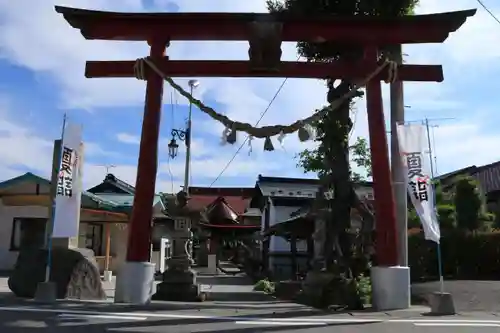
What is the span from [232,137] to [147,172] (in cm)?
208

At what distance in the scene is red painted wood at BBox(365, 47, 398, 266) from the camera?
36.1 feet

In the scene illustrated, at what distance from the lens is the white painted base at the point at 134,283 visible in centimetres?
1081

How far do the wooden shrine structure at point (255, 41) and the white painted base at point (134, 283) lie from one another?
2.08 feet

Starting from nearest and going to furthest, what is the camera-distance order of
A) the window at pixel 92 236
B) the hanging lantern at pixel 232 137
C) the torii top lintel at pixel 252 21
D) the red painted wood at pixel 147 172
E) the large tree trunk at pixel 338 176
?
the red painted wood at pixel 147 172
the torii top lintel at pixel 252 21
the hanging lantern at pixel 232 137
the large tree trunk at pixel 338 176
the window at pixel 92 236

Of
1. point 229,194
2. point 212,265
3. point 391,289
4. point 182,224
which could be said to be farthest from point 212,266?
point 229,194

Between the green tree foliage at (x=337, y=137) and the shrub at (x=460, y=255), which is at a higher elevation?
the green tree foliage at (x=337, y=137)

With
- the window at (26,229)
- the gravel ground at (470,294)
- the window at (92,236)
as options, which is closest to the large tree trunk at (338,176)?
the gravel ground at (470,294)

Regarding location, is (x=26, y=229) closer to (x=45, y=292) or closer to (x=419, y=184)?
(x=45, y=292)

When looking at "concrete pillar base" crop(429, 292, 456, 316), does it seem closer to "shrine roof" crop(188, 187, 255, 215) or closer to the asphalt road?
the asphalt road

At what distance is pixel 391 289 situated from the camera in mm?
10602

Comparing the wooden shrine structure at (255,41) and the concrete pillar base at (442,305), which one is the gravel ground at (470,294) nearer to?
the concrete pillar base at (442,305)

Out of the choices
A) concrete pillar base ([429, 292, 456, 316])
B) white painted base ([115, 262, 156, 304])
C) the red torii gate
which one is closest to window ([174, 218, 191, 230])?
the red torii gate

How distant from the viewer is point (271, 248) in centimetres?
3428

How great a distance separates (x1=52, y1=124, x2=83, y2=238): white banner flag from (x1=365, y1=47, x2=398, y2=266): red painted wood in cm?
641
